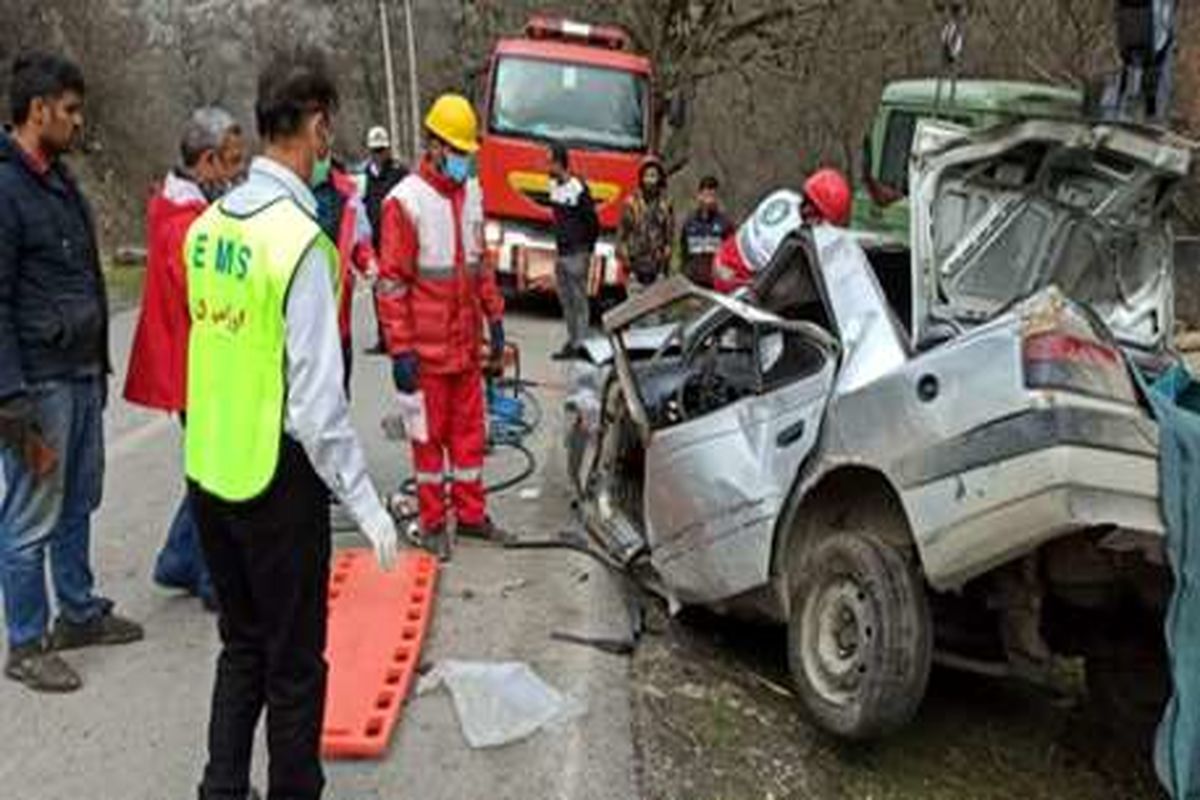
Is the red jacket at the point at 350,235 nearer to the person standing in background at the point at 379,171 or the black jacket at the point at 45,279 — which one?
the black jacket at the point at 45,279

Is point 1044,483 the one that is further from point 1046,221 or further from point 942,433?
point 1046,221

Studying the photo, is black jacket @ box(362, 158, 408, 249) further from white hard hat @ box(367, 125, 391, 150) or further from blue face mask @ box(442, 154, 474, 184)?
blue face mask @ box(442, 154, 474, 184)

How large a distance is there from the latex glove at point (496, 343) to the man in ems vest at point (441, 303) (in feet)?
0.93

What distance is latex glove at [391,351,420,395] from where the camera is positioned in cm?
593

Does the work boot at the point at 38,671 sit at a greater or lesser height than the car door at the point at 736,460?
lesser

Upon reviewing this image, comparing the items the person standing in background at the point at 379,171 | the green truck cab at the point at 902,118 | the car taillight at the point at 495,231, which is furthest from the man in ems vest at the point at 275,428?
the car taillight at the point at 495,231

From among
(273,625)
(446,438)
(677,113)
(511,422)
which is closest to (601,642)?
(446,438)

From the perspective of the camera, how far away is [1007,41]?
747 inches

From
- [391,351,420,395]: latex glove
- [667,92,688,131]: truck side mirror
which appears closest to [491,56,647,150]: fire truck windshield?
[667,92,688,131]: truck side mirror

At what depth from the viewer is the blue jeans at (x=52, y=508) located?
4.56 m

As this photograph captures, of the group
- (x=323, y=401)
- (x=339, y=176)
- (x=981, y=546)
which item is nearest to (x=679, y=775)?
(x=981, y=546)

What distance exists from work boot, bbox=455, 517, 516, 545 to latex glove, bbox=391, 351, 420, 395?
764 mm

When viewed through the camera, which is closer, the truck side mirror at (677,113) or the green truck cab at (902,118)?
A: the green truck cab at (902,118)

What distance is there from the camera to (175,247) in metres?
4.94
